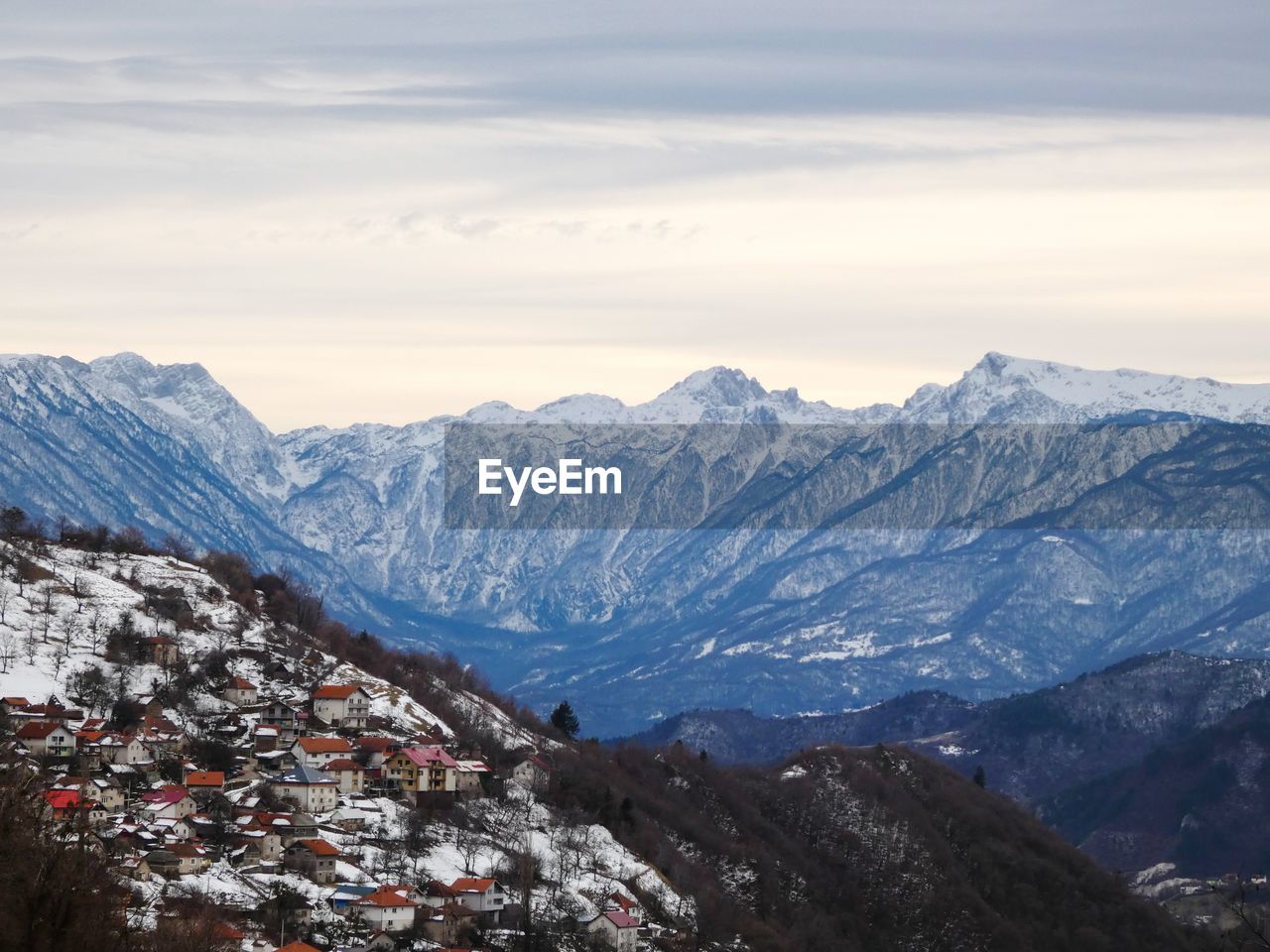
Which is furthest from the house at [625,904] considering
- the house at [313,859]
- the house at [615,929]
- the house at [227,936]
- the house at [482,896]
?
the house at [227,936]

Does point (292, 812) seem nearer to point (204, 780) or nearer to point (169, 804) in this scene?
point (204, 780)

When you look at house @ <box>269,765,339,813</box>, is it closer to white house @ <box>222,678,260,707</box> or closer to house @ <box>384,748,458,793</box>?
house @ <box>384,748,458,793</box>

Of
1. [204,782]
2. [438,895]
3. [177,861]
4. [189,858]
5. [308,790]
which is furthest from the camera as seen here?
[308,790]

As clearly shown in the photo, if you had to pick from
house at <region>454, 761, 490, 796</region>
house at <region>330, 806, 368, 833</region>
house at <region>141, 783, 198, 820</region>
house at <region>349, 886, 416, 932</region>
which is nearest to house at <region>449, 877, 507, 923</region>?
house at <region>349, 886, 416, 932</region>

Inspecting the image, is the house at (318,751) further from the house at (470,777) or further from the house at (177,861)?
the house at (177,861)

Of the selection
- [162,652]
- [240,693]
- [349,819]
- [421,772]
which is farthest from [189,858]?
[162,652]

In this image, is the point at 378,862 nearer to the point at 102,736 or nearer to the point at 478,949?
the point at 478,949
